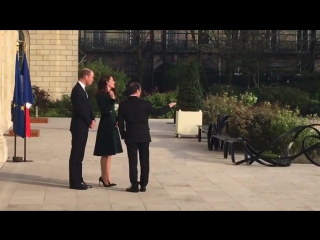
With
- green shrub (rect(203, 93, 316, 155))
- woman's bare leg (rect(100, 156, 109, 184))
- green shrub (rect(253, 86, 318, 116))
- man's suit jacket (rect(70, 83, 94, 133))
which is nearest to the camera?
man's suit jacket (rect(70, 83, 94, 133))

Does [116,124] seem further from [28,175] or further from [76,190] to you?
[28,175]

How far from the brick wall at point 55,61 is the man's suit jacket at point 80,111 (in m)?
26.1

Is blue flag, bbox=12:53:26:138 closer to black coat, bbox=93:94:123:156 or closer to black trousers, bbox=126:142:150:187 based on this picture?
black coat, bbox=93:94:123:156

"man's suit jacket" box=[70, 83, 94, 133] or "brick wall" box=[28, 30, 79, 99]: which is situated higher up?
"brick wall" box=[28, 30, 79, 99]

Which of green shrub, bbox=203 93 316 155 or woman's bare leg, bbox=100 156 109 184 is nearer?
woman's bare leg, bbox=100 156 109 184

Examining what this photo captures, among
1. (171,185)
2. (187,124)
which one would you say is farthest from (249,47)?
(171,185)

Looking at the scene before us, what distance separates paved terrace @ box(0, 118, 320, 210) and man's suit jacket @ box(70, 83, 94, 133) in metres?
1.07

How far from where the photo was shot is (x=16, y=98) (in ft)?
54.3

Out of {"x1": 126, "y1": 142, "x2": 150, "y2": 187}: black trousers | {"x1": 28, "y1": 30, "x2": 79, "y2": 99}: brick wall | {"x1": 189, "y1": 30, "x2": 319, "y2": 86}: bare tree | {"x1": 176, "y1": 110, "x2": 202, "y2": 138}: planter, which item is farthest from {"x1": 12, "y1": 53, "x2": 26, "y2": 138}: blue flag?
{"x1": 189, "y1": 30, "x2": 319, "y2": 86}: bare tree

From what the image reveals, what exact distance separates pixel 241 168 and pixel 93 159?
3443mm

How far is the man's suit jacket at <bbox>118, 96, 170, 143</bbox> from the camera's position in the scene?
1270 cm

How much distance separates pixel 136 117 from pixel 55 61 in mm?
27229

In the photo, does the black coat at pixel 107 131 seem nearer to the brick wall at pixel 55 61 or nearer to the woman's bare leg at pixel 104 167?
the woman's bare leg at pixel 104 167
